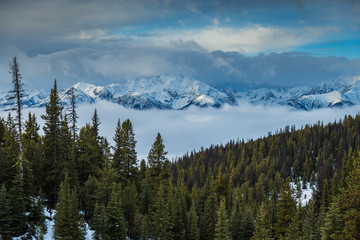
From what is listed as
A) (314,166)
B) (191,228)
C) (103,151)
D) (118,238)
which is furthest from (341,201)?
(314,166)

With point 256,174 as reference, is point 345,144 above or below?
above

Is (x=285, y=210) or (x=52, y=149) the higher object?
(x=52, y=149)

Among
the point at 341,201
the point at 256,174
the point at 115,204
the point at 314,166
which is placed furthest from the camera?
the point at 314,166

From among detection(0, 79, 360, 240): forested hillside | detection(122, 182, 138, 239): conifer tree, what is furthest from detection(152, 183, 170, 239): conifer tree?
detection(122, 182, 138, 239): conifer tree

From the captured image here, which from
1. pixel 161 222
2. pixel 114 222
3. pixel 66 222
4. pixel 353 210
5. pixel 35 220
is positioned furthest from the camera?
pixel 161 222

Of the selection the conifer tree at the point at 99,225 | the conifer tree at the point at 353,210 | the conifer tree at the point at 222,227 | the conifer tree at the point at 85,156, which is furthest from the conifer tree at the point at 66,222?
the conifer tree at the point at 353,210

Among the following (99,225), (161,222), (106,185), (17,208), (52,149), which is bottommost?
(161,222)

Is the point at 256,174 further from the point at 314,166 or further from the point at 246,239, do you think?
the point at 246,239

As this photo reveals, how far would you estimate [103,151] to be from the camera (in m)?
56.2

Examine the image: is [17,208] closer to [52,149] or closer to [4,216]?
[4,216]

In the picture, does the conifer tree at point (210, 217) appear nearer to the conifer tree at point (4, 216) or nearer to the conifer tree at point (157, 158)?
the conifer tree at point (157, 158)

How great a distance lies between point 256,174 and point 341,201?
156347 millimetres


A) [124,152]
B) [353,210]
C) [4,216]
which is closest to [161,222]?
[124,152]

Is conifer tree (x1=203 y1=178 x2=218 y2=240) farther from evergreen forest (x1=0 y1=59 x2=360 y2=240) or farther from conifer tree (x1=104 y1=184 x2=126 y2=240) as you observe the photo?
conifer tree (x1=104 y1=184 x2=126 y2=240)
